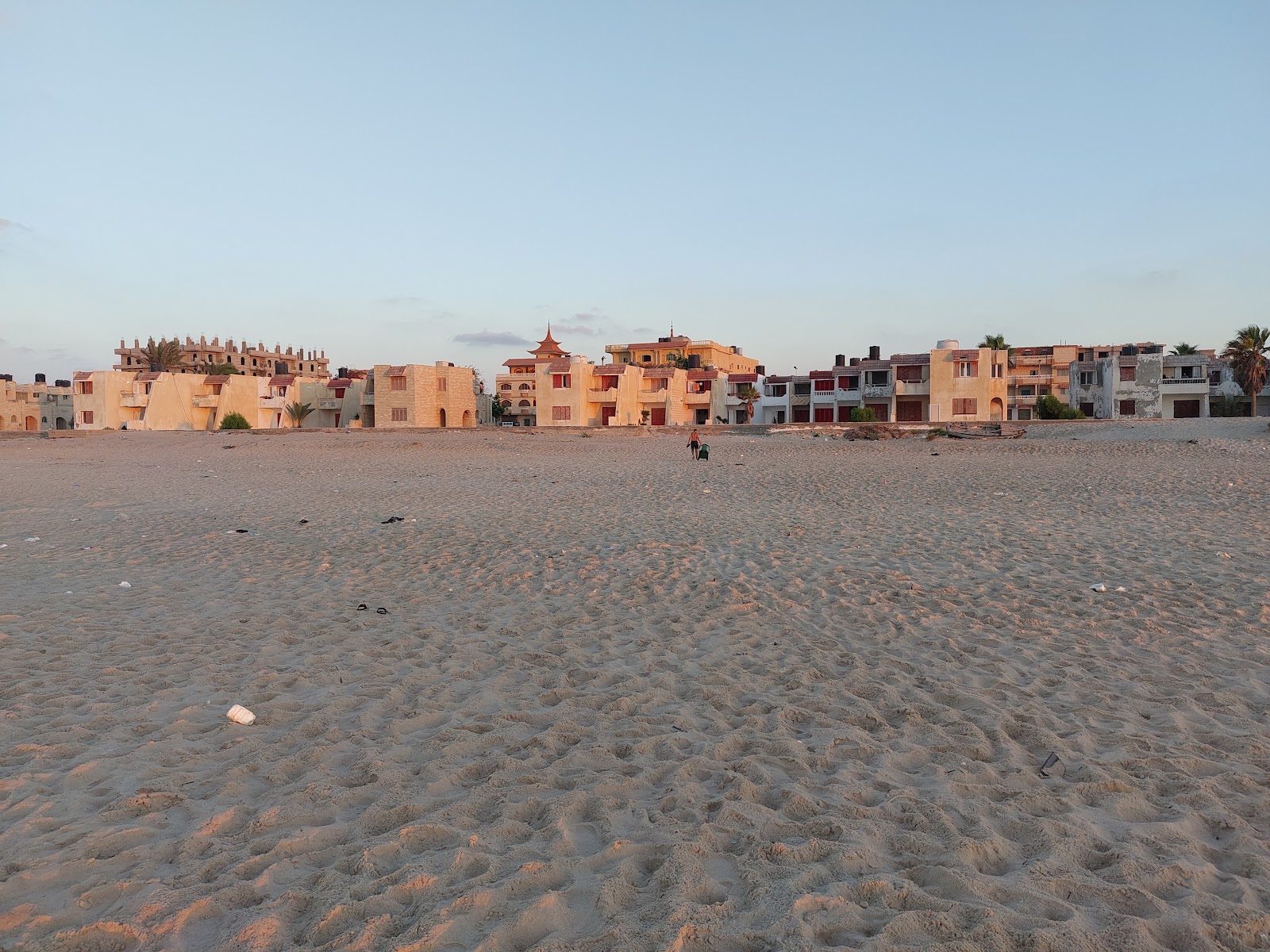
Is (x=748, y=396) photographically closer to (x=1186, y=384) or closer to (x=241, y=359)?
(x=1186, y=384)

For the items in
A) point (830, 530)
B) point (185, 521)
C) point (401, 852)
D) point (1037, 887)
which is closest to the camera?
point (1037, 887)

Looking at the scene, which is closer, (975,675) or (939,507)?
(975,675)

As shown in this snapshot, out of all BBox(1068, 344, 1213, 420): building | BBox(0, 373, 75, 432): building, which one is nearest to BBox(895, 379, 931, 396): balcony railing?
BBox(1068, 344, 1213, 420): building

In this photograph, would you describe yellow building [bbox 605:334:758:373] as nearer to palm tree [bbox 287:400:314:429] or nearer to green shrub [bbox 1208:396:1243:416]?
palm tree [bbox 287:400:314:429]

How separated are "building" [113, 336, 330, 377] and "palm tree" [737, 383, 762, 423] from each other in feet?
184

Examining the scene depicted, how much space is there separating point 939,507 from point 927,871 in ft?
42.7

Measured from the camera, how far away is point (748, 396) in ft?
257

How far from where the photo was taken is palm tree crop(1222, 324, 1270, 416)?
2462 inches

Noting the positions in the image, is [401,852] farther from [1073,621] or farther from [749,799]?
[1073,621]

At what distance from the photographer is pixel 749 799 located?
4.27 meters

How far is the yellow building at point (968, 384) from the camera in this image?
62.7 m

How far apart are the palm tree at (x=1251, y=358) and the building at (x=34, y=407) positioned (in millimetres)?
108388

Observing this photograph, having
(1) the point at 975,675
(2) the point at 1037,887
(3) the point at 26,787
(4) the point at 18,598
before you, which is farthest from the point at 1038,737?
(4) the point at 18,598

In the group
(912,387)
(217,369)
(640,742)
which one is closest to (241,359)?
(217,369)
